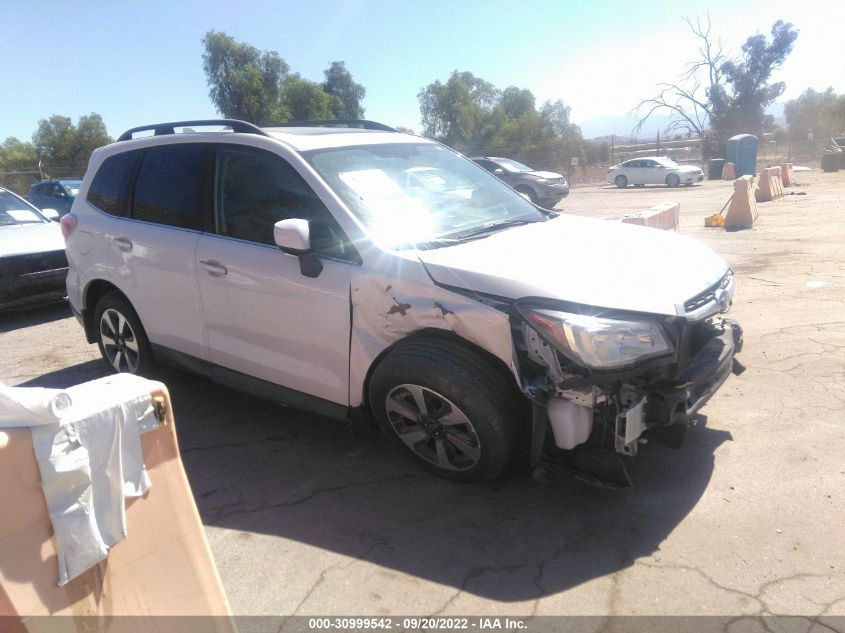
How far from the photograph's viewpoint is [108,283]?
4949 mm

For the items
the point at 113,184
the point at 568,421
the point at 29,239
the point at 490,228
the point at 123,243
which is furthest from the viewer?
the point at 29,239

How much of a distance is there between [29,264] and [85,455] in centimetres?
680

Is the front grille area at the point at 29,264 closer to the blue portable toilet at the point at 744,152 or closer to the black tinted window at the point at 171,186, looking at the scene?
the black tinted window at the point at 171,186

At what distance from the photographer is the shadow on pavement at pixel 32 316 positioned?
7.72 m

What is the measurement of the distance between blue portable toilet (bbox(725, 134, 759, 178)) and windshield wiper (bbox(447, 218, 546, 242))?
92.5 feet

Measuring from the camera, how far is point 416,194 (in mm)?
3932

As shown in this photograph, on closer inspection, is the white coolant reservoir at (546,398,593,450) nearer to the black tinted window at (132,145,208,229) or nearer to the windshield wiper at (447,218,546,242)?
the windshield wiper at (447,218,546,242)

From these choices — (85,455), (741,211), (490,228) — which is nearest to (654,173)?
(741,211)

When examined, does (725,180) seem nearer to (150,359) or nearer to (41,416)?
(150,359)

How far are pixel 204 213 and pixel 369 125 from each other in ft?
4.93

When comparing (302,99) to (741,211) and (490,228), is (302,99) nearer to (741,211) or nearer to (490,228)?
(741,211)

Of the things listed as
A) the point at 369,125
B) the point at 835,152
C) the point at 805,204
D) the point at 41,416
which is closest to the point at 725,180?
the point at 835,152

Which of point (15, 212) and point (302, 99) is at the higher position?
point (302, 99)

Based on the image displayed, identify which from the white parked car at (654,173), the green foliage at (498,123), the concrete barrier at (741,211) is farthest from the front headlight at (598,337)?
the green foliage at (498,123)
